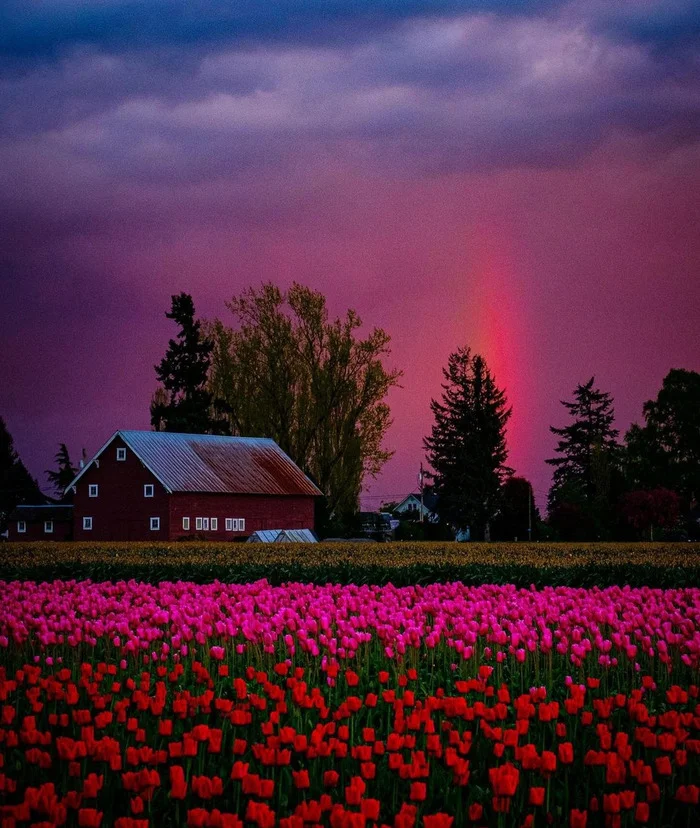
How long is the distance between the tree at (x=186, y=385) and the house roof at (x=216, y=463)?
17.2 ft

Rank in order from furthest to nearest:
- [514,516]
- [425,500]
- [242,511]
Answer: [425,500] < [514,516] < [242,511]

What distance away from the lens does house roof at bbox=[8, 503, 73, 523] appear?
70.2 metres

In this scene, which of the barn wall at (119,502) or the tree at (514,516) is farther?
the tree at (514,516)

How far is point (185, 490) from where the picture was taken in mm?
51812

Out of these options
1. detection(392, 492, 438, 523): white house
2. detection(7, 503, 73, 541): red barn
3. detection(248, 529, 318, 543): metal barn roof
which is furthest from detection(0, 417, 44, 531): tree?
detection(392, 492, 438, 523): white house

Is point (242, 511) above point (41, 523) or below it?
above

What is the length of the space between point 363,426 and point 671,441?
25.6 metres

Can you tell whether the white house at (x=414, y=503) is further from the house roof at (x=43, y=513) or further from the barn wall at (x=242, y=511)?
the barn wall at (x=242, y=511)

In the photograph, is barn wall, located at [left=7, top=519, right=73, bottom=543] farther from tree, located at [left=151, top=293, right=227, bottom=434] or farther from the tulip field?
the tulip field

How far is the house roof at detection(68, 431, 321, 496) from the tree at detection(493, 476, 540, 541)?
55.8 feet

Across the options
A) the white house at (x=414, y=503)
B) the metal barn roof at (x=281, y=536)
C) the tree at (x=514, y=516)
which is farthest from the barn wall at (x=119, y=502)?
the white house at (x=414, y=503)

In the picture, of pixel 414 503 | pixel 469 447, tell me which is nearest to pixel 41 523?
pixel 469 447

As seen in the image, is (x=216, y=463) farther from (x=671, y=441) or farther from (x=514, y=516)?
(x=671, y=441)

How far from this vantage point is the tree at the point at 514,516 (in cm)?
6836
